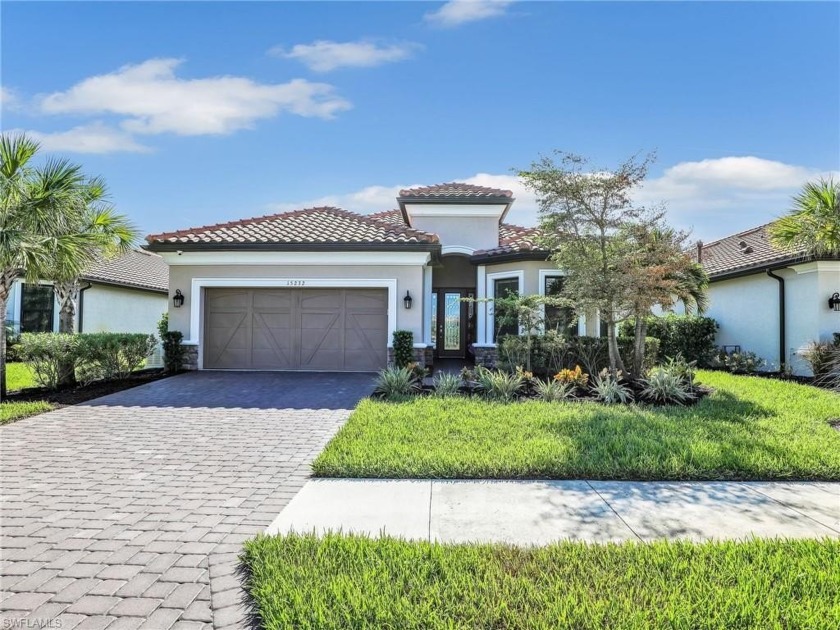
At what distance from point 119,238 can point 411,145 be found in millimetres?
8517

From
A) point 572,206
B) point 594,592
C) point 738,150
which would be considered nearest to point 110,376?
point 572,206

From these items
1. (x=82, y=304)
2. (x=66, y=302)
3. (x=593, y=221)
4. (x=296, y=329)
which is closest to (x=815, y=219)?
(x=593, y=221)

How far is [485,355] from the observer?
50.0 ft

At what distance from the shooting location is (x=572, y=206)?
10.6 meters

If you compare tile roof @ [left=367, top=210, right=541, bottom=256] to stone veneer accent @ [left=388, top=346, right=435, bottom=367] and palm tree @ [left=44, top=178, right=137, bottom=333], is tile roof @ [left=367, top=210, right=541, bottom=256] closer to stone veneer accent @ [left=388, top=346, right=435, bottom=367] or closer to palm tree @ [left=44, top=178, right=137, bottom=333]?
stone veneer accent @ [left=388, top=346, right=435, bottom=367]

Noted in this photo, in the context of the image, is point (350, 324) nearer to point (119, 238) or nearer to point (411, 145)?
point (411, 145)

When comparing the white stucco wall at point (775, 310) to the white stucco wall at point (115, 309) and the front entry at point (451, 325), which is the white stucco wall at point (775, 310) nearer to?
the front entry at point (451, 325)

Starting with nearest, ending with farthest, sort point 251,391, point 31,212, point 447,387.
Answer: point 31,212
point 447,387
point 251,391

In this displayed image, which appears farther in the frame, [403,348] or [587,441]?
[403,348]

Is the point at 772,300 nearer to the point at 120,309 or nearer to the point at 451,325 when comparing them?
the point at 451,325

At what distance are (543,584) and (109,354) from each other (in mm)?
11887

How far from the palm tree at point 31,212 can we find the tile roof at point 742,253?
644 inches

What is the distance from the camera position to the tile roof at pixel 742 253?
13930 mm

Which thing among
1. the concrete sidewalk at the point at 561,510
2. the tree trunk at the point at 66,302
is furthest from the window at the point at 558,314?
the tree trunk at the point at 66,302
